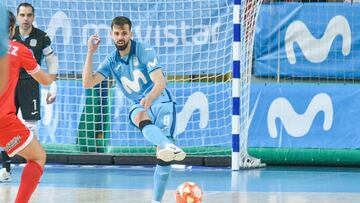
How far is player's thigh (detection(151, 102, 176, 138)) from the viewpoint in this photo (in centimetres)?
932

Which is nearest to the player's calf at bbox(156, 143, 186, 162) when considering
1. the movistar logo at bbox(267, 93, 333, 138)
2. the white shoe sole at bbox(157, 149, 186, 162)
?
the white shoe sole at bbox(157, 149, 186, 162)

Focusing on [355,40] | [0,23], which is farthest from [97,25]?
[0,23]

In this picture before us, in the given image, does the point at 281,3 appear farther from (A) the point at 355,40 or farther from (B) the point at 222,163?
(B) the point at 222,163

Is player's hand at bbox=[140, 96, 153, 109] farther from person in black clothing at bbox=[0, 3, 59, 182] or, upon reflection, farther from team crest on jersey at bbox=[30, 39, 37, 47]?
team crest on jersey at bbox=[30, 39, 37, 47]

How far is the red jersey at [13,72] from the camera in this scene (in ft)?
25.8

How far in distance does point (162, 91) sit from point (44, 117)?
526 centimetres

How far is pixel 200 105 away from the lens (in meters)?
13.7

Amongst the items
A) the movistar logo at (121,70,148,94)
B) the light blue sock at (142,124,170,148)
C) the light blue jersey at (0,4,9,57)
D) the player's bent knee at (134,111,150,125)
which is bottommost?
the light blue sock at (142,124,170,148)

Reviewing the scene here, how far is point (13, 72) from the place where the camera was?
792 cm

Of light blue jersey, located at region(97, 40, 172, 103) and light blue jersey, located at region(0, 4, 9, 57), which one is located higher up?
light blue jersey, located at region(0, 4, 9, 57)

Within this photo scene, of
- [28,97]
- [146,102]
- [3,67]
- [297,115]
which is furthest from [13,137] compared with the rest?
[297,115]

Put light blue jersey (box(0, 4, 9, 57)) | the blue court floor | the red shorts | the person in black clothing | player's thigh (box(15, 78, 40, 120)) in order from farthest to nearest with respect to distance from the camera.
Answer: player's thigh (box(15, 78, 40, 120))
the person in black clothing
the blue court floor
the red shorts
light blue jersey (box(0, 4, 9, 57))

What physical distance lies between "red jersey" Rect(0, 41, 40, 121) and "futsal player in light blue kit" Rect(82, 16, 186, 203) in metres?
1.07

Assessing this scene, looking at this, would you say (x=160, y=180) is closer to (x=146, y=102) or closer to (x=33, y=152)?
(x=146, y=102)
